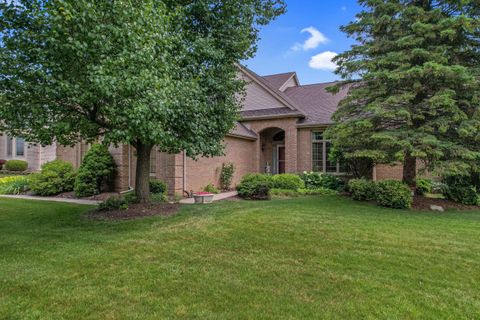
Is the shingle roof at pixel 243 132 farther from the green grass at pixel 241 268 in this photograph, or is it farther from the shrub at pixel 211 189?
the green grass at pixel 241 268

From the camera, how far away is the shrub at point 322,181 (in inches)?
574

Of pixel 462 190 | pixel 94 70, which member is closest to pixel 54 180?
pixel 94 70

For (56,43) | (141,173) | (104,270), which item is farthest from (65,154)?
(104,270)

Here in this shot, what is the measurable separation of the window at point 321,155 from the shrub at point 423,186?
388 centimetres

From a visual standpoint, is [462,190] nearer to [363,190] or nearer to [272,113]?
[363,190]

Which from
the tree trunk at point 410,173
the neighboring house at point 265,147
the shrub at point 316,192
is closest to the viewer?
the tree trunk at point 410,173

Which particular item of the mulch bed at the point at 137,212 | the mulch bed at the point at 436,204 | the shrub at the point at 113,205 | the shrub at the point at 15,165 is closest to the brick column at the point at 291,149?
the mulch bed at the point at 436,204

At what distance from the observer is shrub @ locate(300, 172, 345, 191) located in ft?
47.8

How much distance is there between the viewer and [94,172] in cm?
1241

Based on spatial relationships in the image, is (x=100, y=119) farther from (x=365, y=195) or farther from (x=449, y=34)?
(x=449, y=34)

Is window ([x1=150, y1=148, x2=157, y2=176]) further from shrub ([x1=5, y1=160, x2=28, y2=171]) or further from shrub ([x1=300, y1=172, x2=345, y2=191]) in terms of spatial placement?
shrub ([x1=5, y1=160, x2=28, y2=171])

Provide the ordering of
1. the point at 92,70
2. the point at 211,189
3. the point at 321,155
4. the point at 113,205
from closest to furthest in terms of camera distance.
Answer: the point at 92,70 → the point at 113,205 → the point at 211,189 → the point at 321,155

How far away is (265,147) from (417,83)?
408 inches

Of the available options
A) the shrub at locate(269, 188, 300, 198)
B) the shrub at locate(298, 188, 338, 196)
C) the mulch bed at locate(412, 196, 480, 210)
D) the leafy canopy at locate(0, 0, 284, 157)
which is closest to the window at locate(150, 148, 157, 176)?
the shrub at locate(269, 188, 300, 198)
